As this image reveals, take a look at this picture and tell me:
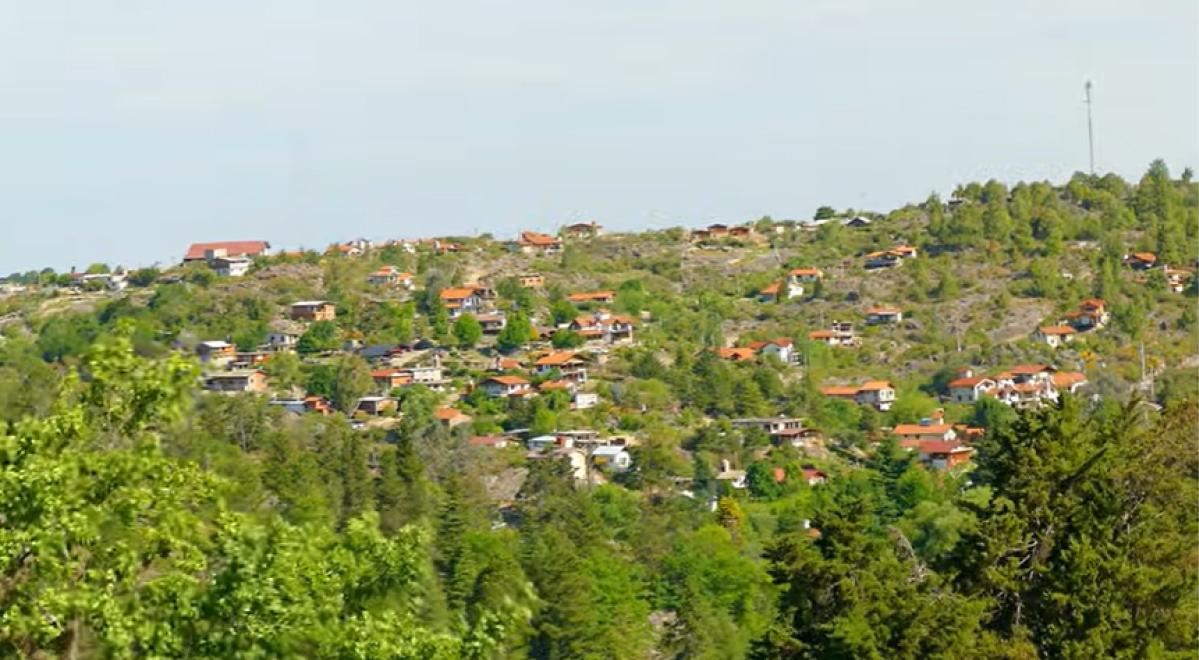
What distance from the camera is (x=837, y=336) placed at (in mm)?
69312

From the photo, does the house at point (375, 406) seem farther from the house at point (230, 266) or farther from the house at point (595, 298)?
the house at point (230, 266)

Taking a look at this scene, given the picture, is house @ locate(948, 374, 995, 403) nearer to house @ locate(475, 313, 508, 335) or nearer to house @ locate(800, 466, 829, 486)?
house @ locate(800, 466, 829, 486)

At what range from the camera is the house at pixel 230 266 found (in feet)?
267

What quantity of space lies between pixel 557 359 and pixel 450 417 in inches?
291

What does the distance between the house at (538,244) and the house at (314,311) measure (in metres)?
14.8

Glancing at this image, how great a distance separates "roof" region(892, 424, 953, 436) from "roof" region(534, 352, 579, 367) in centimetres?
1205

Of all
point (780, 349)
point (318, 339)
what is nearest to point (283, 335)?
point (318, 339)

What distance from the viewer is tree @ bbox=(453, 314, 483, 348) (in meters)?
67.2

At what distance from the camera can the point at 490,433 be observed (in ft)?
179

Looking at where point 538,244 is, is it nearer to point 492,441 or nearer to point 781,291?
point 781,291

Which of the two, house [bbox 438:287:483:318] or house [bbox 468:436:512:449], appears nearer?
house [bbox 468:436:512:449]

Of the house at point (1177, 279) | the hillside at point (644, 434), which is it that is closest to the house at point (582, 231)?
the hillside at point (644, 434)

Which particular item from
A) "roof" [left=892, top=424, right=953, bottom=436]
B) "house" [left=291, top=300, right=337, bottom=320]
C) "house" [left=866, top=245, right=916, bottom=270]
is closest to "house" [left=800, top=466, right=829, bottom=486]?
"roof" [left=892, top=424, right=953, bottom=436]

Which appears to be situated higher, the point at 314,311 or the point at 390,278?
the point at 390,278
